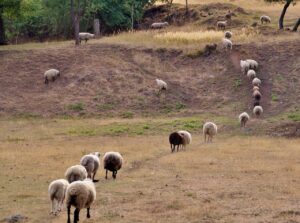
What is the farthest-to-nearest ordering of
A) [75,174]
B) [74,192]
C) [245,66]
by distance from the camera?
[245,66]
[75,174]
[74,192]

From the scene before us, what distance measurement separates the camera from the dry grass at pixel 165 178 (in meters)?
16.8

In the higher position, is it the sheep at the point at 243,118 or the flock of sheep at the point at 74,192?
the flock of sheep at the point at 74,192

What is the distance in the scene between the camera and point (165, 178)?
865 inches

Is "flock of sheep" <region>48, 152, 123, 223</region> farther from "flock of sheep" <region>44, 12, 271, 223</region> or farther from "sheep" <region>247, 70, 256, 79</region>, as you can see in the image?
"sheep" <region>247, 70, 256, 79</region>

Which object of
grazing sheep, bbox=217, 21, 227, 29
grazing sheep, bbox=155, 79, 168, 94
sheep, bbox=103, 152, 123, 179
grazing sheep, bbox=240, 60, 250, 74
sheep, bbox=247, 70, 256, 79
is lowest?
grazing sheep, bbox=155, 79, 168, 94

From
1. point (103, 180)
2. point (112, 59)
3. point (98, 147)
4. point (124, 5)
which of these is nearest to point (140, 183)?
point (103, 180)

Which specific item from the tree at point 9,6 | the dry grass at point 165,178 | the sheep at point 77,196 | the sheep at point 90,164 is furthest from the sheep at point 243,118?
the sheep at point 77,196

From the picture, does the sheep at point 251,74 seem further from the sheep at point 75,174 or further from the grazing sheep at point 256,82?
the sheep at point 75,174

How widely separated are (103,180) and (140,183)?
59.0 inches

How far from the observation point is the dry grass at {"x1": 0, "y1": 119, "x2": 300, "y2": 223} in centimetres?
1681

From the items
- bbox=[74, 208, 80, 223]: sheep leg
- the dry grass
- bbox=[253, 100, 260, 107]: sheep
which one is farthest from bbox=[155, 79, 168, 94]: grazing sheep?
bbox=[74, 208, 80, 223]: sheep leg

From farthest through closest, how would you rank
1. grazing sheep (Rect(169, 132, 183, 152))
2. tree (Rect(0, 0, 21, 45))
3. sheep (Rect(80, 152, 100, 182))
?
tree (Rect(0, 0, 21, 45)) → grazing sheep (Rect(169, 132, 183, 152)) → sheep (Rect(80, 152, 100, 182))

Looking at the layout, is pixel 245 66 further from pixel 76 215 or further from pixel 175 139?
pixel 76 215

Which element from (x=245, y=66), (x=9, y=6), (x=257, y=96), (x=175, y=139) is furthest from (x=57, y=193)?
(x=9, y=6)
